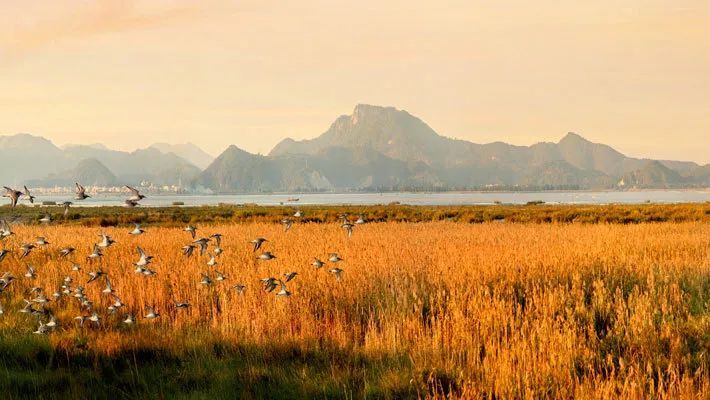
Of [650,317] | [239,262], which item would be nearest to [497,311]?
[650,317]

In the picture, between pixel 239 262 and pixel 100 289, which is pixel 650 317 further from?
pixel 100 289

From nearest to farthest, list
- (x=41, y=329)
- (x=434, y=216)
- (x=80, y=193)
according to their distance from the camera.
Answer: (x=80, y=193) < (x=41, y=329) < (x=434, y=216)

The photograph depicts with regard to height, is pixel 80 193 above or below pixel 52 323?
above

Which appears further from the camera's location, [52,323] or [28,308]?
[28,308]

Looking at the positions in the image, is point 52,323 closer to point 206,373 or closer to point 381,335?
point 206,373

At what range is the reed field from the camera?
27.9 ft

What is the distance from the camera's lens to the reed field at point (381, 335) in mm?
8516

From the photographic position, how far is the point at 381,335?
34.2ft

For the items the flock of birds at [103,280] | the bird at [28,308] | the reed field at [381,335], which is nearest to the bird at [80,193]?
the flock of birds at [103,280]

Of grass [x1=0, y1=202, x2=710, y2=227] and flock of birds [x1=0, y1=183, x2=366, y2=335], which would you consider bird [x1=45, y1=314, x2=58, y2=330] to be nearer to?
flock of birds [x1=0, y1=183, x2=366, y2=335]

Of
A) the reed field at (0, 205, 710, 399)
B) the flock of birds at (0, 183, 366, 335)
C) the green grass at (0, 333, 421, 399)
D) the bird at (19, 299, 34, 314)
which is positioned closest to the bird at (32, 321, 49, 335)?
the flock of birds at (0, 183, 366, 335)

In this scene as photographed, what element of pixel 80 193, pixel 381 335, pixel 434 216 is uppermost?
→ pixel 80 193

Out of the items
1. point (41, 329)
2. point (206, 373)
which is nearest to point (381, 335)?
point (206, 373)

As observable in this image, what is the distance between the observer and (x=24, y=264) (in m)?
20.7
